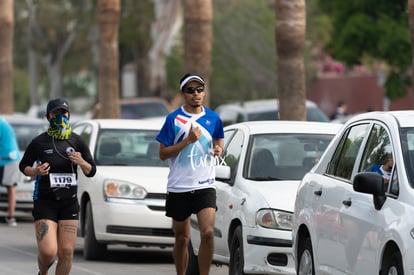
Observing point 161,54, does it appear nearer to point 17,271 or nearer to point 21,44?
point 21,44

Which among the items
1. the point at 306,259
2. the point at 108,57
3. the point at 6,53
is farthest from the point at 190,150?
the point at 6,53

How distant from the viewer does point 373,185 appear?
26.7 feet

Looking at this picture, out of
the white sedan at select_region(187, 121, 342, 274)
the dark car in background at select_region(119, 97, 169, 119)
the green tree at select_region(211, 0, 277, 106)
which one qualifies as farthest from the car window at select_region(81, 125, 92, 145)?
the green tree at select_region(211, 0, 277, 106)

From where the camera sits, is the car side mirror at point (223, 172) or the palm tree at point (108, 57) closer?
the car side mirror at point (223, 172)

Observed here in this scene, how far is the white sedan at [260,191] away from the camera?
11.3 metres

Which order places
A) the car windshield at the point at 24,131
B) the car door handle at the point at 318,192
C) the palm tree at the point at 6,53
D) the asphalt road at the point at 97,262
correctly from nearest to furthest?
the car door handle at the point at 318,192 < the asphalt road at the point at 97,262 < the car windshield at the point at 24,131 < the palm tree at the point at 6,53

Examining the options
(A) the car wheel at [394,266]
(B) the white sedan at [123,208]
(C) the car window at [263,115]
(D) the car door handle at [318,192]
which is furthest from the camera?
(C) the car window at [263,115]

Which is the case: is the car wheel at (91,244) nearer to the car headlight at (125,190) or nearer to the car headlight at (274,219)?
the car headlight at (125,190)

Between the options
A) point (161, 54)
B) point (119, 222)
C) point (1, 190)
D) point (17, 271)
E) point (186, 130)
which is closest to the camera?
point (186, 130)

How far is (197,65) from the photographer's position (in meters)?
24.2

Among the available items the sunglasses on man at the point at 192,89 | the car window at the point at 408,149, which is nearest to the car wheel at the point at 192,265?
the sunglasses on man at the point at 192,89

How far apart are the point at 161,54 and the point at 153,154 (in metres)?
34.4

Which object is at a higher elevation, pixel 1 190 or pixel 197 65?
pixel 197 65

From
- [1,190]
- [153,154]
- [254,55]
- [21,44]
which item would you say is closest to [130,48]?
[254,55]
